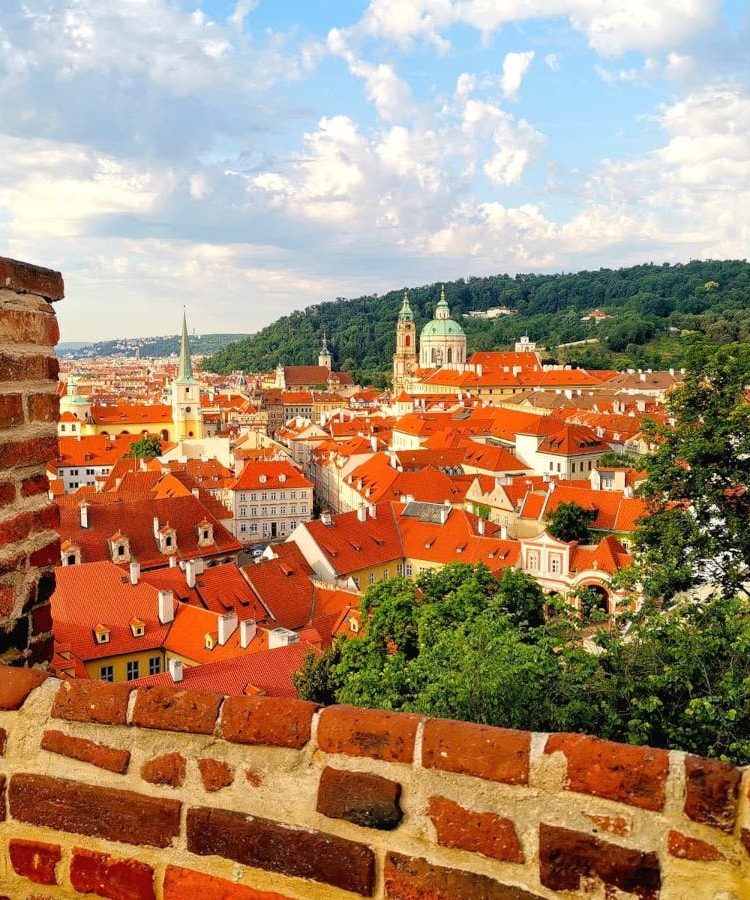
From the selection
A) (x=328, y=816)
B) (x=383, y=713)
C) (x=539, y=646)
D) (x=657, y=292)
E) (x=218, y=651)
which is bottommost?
(x=218, y=651)

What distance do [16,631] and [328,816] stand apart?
1.65m

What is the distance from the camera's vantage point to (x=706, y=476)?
1730 cm

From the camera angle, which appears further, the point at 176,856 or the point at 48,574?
the point at 48,574

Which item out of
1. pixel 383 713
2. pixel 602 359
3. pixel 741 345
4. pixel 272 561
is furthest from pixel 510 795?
pixel 602 359

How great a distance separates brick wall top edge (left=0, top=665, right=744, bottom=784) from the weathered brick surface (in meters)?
0.07


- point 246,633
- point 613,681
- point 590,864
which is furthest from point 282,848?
point 246,633

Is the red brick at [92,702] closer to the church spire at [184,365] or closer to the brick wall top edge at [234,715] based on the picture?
the brick wall top edge at [234,715]

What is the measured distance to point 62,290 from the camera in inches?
137

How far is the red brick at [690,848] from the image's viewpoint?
2148mm

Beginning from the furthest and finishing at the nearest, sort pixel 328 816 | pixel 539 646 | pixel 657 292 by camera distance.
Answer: pixel 657 292
pixel 539 646
pixel 328 816

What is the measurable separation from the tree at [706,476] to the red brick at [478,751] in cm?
1409

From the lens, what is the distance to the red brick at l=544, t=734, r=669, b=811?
221cm

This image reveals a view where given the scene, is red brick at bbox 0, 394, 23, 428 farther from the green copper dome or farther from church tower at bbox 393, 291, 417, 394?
the green copper dome

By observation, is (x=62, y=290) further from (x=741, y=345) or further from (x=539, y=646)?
(x=741, y=345)
